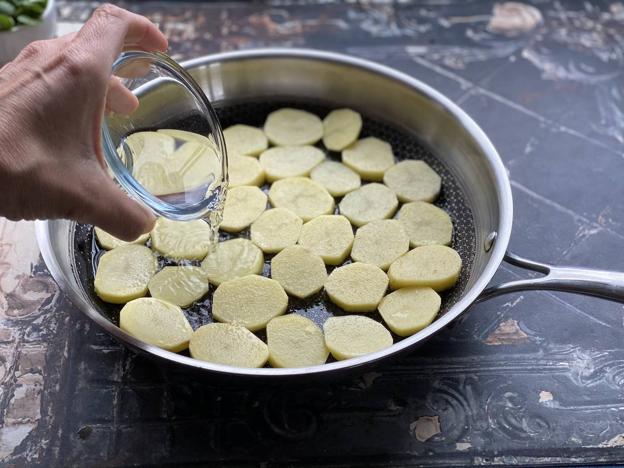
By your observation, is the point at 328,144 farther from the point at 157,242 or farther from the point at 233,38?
the point at 233,38

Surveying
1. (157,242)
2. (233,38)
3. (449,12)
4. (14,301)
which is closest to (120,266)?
(157,242)

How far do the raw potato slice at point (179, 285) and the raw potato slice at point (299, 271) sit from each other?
12 centimetres

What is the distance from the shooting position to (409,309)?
1.10 m

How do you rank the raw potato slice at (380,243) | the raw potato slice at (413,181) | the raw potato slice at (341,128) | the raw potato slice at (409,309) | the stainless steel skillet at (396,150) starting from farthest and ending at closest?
the raw potato slice at (341,128) < the raw potato slice at (413,181) < the raw potato slice at (380,243) < the raw potato slice at (409,309) < the stainless steel skillet at (396,150)

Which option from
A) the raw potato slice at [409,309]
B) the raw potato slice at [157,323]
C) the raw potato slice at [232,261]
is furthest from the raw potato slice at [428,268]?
the raw potato slice at [157,323]

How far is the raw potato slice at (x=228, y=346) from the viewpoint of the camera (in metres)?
1.02

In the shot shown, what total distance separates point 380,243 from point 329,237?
0.09m

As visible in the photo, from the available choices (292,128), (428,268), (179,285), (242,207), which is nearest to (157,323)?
(179,285)

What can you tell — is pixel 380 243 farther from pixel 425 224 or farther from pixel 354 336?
pixel 354 336

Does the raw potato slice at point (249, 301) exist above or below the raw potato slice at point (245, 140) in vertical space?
below

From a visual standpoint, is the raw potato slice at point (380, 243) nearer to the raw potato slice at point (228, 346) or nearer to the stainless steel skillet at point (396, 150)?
the stainless steel skillet at point (396, 150)

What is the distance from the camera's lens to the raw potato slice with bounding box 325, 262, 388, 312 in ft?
3.64

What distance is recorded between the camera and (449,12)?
74.4 inches

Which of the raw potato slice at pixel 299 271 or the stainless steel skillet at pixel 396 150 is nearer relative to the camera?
the stainless steel skillet at pixel 396 150
